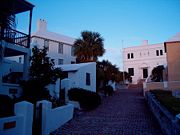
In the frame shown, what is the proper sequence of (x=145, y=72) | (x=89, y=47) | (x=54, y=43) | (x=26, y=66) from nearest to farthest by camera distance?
(x=26, y=66)
(x=89, y=47)
(x=54, y=43)
(x=145, y=72)

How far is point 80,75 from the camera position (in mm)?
17812

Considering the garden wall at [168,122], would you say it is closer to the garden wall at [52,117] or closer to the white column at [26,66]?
the garden wall at [52,117]

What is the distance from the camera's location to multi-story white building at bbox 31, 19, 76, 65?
26.6 m

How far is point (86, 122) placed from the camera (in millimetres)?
10117

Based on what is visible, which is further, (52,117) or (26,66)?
(26,66)

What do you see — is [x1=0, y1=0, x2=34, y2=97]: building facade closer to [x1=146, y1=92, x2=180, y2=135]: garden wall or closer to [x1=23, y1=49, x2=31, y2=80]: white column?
[x1=23, y1=49, x2=31, y2=80]: white column

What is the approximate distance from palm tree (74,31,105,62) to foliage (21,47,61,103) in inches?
506

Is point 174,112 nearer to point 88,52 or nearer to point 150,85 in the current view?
point 150,85

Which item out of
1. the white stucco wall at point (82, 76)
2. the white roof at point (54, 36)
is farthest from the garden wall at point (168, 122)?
the white roof at point (54, 36)

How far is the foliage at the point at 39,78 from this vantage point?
11.1 meters

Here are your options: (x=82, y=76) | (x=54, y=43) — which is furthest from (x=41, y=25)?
(x=82, y=76)

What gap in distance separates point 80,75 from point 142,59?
25.8 metres

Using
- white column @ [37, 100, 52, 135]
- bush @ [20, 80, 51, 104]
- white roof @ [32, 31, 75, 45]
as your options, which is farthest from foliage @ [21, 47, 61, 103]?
white roof @ [32, 31, 75, 45]

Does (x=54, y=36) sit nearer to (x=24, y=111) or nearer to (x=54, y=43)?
(x=54, y=43)
